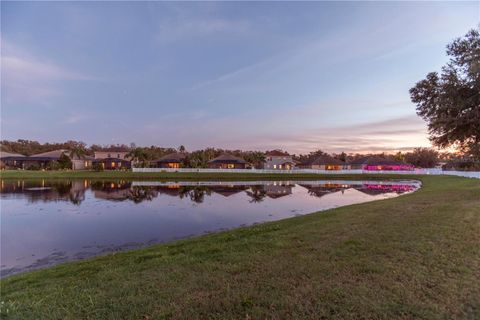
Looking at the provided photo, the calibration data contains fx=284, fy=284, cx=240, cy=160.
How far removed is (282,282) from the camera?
4863mm

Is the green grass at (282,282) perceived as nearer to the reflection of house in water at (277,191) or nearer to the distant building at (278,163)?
the reflection of house in water at (277,191)

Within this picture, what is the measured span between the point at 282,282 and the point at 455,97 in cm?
1527

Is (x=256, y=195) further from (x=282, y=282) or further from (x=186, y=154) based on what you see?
(x=186, y=154)

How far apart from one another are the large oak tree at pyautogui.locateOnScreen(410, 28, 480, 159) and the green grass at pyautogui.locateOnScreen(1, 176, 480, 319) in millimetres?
9242

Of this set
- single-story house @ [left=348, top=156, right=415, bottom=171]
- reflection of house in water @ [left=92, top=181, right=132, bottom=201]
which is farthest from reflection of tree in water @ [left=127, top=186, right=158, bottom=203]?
single-story house @ [left=348, top=156, right=415, bottom=171]

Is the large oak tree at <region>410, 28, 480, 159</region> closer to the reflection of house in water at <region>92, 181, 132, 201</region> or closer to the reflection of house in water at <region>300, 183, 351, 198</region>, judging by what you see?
the reflection of house in water at <region>300, 183, 351, 198</region>

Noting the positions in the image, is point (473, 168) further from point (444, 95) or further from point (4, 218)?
point (4, 218)

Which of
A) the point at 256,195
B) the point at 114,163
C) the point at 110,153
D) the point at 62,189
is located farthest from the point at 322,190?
the point at 110,153

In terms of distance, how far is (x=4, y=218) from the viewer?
52.3 ft

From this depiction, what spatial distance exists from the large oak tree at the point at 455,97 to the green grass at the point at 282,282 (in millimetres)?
9242

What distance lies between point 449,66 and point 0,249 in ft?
74.3

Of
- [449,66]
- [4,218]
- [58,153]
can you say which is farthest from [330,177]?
[58,153]

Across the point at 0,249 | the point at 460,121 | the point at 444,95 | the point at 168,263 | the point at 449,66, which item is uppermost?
the point at 449,66

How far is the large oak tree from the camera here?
14188 millimetres
